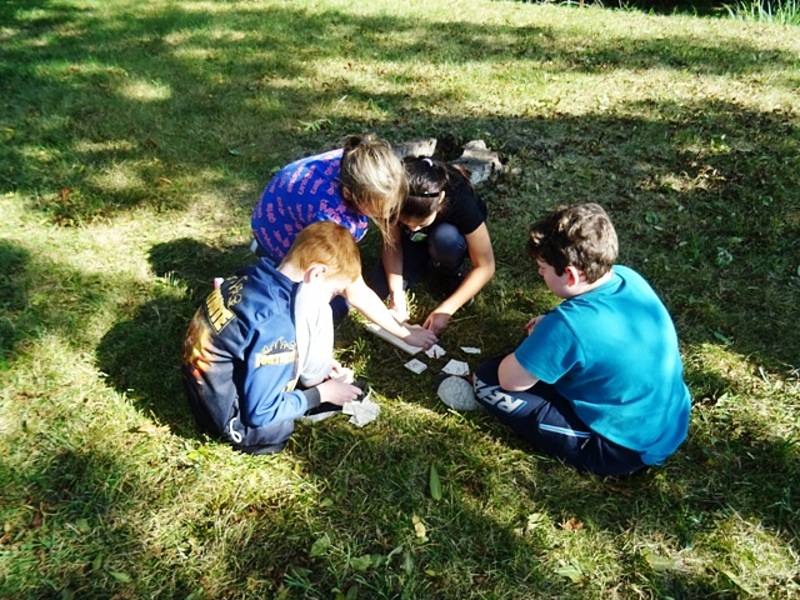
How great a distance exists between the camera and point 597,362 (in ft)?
7.14

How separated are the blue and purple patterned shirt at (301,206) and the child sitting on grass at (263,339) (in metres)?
0.30

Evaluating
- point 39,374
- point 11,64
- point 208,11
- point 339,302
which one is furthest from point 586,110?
point 11,64

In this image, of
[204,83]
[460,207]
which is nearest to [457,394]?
[460,207]

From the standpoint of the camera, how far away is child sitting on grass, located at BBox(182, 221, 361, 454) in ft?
7.48

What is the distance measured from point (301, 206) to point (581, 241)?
4.41 feet

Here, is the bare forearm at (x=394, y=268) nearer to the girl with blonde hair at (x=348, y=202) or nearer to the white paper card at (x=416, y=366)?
the girl with blonde hair at (x=348, y=202)

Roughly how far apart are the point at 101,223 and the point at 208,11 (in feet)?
16.7

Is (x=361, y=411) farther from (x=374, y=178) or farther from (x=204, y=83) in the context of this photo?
(x=204, y=83)

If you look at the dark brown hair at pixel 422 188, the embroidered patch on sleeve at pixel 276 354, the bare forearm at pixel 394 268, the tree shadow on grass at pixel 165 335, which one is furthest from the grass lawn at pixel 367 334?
the dark brown hair at pixel 422 188

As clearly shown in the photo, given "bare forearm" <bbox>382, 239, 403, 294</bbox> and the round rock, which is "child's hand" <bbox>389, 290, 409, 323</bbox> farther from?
the round rock

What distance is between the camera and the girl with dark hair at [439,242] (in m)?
2.79

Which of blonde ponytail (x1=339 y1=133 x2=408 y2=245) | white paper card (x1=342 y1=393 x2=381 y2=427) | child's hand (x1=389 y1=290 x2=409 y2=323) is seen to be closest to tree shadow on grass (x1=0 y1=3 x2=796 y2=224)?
child's hand (x1=389 y1=290 x2=409 y2=323)

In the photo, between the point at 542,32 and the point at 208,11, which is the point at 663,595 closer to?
the point at 542,32

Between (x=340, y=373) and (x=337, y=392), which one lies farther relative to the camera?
(x=340, y=373)
